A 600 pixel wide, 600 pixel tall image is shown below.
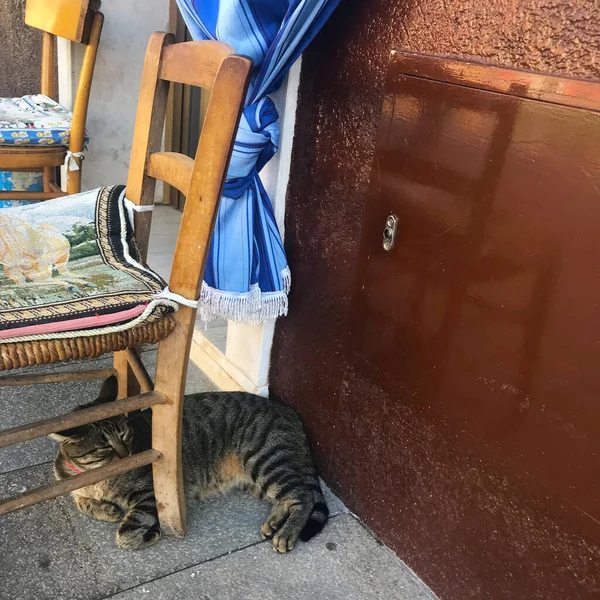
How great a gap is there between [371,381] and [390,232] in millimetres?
413

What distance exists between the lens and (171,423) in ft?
4.58

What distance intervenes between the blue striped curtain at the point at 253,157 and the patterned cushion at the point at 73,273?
29 centimetres

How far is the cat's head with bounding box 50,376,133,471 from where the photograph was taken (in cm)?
151

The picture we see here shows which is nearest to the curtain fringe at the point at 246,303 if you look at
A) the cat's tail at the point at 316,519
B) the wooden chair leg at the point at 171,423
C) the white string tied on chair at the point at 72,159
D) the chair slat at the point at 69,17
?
the wooden chair leg at the point at 171,423

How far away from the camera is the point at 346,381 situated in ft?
5.33

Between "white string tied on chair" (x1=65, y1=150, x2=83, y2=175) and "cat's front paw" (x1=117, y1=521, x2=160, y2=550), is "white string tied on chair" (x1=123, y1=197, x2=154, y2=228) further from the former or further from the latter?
"white string tied on chair" (x1=65, y1=150, x2=83, y2=175)

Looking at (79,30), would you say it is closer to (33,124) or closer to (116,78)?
(33,124)

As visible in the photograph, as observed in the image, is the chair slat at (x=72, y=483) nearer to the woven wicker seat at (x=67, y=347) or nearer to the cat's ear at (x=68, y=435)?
the cat's ear at (x=68, y=435)

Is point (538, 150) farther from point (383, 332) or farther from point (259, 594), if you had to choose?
point (259, 594)

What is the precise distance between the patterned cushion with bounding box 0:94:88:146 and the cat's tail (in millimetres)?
1805

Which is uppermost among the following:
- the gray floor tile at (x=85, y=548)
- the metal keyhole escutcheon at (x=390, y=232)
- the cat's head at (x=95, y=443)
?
the metal keyhole escutcheon at (x=390, y=232)

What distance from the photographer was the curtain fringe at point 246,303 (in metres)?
1.66

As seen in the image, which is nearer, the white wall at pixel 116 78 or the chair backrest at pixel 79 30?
the chair backrest at pixel 79 30

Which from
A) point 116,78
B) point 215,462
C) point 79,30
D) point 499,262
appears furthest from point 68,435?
point 116,78
